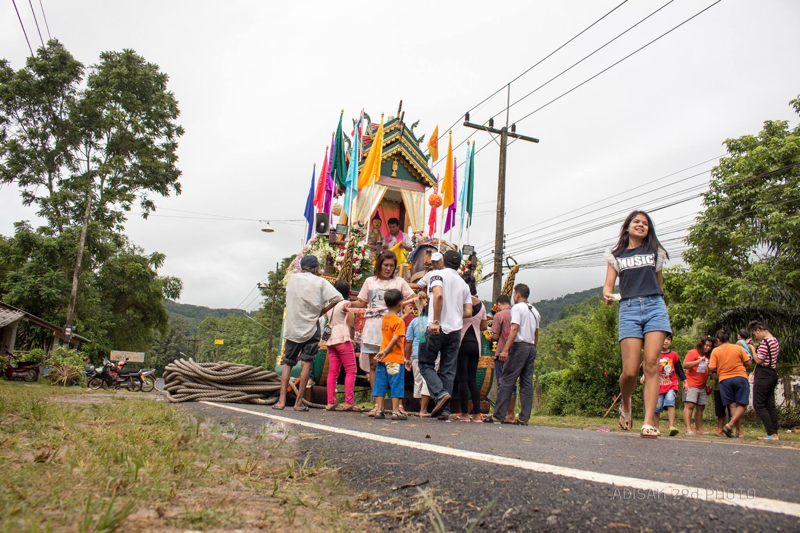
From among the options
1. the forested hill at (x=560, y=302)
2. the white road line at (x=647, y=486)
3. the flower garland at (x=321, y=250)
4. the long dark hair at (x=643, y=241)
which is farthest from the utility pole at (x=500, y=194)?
the forested hill at (x=560, y=302)

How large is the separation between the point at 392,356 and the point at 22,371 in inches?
881

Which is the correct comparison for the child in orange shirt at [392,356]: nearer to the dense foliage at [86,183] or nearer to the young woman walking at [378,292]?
the young woman walking at [378,292]

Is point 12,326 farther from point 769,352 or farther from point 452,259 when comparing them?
point 769,352

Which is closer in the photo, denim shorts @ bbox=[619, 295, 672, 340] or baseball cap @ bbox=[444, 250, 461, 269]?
denim shorts @ bbox=[619, 295, 672, 340]

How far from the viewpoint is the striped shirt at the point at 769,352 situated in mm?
8195

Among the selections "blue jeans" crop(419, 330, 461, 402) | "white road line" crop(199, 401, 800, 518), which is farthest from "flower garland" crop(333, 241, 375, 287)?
"white road line" crop(199, 401, 800, 518)

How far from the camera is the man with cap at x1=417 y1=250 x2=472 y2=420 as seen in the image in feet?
21.8

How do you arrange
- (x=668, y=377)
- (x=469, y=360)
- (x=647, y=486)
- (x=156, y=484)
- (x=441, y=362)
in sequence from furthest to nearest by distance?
(x=668, y=377) < (x=469, y=360) < (x=441, y=362) < (x=647, y=486) < (x=156, y=484)

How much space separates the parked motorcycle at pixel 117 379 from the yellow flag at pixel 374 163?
47.7ft

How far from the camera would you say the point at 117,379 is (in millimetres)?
22297

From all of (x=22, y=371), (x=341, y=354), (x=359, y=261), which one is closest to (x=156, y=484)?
(x=341, y=354)

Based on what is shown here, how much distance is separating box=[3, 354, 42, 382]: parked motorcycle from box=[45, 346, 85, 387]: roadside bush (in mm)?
498

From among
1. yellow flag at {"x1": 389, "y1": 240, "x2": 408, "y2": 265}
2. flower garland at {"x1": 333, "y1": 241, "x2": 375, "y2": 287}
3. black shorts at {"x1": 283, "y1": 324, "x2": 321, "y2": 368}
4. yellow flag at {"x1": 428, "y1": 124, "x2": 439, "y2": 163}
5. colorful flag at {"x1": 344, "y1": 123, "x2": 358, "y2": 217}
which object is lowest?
black shorts at {"x1": 283, "y1": 324, "x2": 321, "y2": 368}

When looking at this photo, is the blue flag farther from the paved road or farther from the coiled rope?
the paved road
